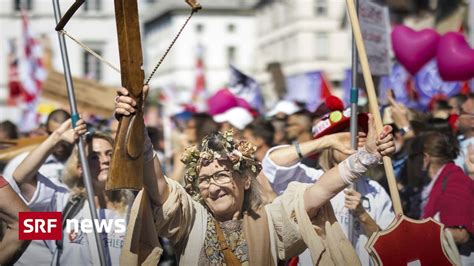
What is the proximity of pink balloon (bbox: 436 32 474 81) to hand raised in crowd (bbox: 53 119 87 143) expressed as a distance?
190 inches

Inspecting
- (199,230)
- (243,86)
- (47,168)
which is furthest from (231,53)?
(199,230)

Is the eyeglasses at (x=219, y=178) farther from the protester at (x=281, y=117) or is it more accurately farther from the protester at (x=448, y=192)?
the protester at (x=281, y=117)

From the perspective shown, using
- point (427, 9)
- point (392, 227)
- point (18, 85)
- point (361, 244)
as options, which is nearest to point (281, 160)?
point (361, 244)

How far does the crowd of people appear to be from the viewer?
4730mm

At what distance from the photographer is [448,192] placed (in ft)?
A: 22.1

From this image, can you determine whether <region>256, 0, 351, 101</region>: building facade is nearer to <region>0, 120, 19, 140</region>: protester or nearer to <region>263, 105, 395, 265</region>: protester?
<region>0, 120, 19, 140</region>: protester

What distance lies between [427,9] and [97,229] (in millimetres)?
21176

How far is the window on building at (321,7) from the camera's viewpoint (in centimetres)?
6756

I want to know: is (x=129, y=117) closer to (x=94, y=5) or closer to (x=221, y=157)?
(x=221, y=157)

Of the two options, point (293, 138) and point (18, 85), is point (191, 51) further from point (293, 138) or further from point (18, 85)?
point (293, 138)

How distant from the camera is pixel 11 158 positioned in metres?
7.69

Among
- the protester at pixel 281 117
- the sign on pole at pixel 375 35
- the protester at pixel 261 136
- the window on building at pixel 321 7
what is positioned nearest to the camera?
the sign on pole at pixel 375 35

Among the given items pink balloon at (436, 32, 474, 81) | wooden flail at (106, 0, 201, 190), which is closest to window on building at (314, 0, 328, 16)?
pink balloon at (436, 32, 474, 81)

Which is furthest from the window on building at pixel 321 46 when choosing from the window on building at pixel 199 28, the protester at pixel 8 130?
the protester at pixel 8 130
